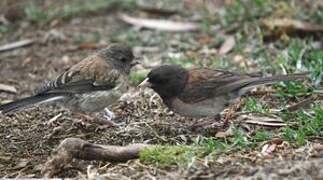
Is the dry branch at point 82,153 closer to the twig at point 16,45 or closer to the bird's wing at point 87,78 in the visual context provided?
the bird's wing at point 87,78

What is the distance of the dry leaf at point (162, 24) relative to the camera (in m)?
9.43

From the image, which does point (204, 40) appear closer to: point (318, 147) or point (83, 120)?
point (83, 120)

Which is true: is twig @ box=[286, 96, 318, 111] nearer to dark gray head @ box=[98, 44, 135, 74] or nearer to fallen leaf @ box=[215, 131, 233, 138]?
fallen leaf @ box=[215, 131, 233, 138]

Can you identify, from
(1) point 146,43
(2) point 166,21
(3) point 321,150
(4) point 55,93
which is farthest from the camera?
(2) point 166,21

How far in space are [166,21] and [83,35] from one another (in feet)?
3.88

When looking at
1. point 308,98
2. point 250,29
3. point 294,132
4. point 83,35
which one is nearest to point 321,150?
point 294,132

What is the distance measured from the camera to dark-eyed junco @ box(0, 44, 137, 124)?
6.29 m

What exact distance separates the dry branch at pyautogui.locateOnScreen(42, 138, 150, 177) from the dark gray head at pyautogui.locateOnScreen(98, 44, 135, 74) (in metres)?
1.79

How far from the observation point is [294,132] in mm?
5398

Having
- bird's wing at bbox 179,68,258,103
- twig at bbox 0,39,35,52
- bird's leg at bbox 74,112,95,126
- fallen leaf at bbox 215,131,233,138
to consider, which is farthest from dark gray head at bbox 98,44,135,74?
twig at bbox 0,39,35,52

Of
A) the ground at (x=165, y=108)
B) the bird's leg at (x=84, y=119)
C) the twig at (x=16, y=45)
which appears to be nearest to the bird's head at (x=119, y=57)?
the ground at (x=165, y=108)

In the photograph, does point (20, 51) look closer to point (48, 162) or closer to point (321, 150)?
point (48, 162)

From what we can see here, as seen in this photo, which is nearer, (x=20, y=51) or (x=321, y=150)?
(x=321, y=150)

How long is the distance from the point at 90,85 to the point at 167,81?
838 millimetres
